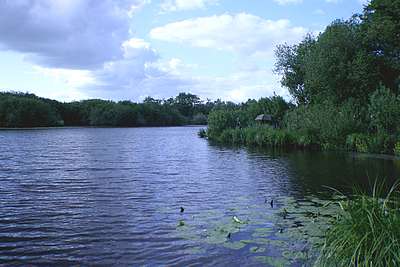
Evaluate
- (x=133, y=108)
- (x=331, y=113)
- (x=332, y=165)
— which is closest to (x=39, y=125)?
(x=133, y=108)

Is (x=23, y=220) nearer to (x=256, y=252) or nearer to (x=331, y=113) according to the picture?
(x=256, y=252)

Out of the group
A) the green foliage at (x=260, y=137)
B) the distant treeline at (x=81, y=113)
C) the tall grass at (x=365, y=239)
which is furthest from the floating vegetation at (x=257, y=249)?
the distant treeline at (x=81, y=113)

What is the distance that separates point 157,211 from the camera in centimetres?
1360

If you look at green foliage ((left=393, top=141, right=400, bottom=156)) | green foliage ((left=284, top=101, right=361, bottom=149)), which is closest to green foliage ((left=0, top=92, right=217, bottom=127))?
green foliage ((left=284, top=101, right=361, bottom=149))

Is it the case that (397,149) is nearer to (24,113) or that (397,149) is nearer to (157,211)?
(157,211)

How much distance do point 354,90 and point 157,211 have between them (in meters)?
35.6

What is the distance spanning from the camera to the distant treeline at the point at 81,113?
116938 mm

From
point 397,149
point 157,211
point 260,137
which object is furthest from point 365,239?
point 260,137

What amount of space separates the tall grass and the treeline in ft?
92.6

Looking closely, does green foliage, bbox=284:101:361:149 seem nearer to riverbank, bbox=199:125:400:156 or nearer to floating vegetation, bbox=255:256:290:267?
riverbank, bbox=199:125:400:156

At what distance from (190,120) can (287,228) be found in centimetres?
18822

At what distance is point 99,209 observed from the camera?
1388 cm

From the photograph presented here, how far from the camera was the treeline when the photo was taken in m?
33.9

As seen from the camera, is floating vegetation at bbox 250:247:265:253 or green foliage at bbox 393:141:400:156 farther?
green foliage at bbox 393:141:400:156
